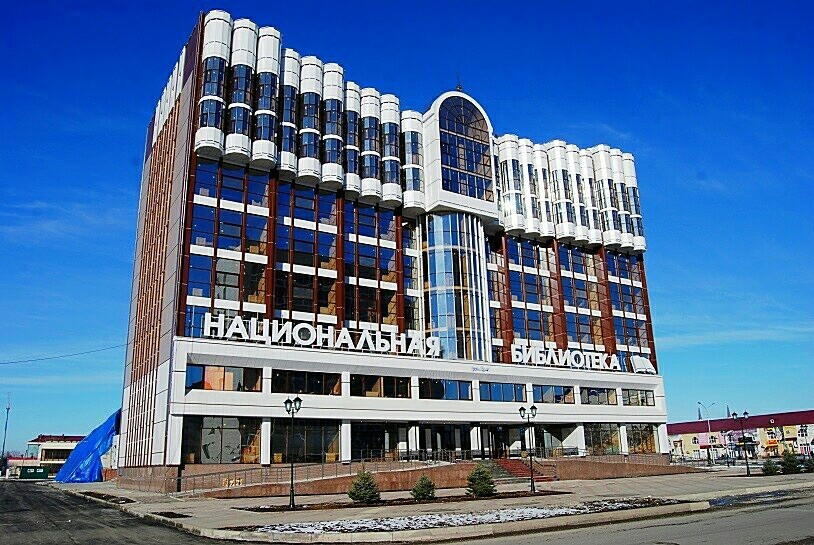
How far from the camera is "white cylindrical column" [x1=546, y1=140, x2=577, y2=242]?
7975 centimetres

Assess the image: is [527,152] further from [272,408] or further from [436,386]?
[272,408]

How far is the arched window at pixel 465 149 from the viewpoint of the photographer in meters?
70.4

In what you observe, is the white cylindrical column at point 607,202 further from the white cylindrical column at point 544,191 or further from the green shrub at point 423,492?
the green shrub at point 423,492

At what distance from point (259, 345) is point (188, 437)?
888cm

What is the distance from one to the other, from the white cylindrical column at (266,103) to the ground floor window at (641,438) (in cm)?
5092

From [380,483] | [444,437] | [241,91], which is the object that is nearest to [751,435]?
[444,437]

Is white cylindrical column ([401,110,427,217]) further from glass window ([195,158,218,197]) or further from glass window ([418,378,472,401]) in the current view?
glass window ([195,158,218,197])

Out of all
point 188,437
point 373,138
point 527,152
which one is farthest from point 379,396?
point 527,152

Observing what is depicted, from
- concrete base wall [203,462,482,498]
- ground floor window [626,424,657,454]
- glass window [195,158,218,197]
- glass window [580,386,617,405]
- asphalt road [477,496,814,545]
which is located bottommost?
asphalt road [477,496,814,545]

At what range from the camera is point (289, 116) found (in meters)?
62.7

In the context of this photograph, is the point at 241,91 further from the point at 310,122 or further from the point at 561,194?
the point at 561,194

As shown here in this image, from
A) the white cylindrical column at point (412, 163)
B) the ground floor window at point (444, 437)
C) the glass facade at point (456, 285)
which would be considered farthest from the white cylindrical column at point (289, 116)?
the ground floor window at point (444, 437)

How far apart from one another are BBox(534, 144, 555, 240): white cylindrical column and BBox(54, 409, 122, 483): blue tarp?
54341mm

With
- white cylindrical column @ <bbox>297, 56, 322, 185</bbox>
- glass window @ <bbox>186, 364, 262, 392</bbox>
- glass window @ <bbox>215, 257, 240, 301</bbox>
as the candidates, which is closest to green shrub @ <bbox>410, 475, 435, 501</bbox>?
glass window @ <bbox>186, 364, 262, 392</bbox>
